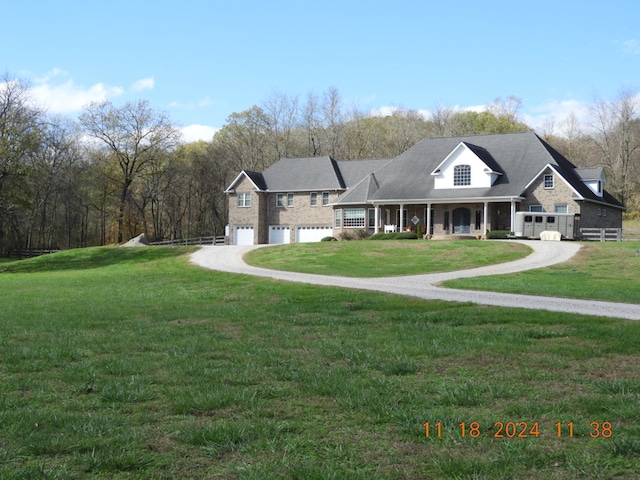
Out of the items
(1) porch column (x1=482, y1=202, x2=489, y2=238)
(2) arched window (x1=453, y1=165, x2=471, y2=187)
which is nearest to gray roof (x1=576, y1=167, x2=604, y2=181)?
(1) porch column (x1=482, y1=202, x2=489, y2=238)

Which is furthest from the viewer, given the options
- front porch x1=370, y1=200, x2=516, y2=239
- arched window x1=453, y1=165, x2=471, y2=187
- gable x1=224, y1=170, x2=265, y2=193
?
gable x1=224, y1=170, x2=265, y2=193

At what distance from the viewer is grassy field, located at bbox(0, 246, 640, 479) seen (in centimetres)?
425

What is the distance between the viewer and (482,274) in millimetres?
23281

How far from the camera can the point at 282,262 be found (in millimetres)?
31750

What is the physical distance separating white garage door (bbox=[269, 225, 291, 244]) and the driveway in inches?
740

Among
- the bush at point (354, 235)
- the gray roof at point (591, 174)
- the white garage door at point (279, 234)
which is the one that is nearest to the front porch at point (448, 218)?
the bush at point (354, 235)

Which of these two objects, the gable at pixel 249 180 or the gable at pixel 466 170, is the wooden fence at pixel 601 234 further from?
the gable at pixel 249 180

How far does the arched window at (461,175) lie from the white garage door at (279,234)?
16.4m

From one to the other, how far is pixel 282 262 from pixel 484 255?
10469 mm

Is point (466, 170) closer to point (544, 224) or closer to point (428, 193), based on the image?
point (428, 193)

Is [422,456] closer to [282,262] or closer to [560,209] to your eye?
[282,262]

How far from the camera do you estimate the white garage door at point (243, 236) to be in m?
55.8

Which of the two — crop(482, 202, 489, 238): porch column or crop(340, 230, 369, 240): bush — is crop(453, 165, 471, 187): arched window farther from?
crop(340, 230, 369, 240): bush
